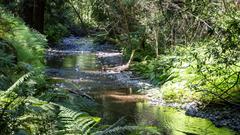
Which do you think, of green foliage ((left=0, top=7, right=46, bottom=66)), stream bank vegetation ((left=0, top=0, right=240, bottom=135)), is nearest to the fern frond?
stream bank vegetation ((left=0, top=0, right=240, bottom=135))

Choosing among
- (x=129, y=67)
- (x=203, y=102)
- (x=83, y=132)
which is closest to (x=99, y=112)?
(x=203, y=102)

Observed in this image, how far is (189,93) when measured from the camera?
30.1 ft

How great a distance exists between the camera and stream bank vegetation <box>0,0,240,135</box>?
11.0 ft

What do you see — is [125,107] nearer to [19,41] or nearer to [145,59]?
[19,41]

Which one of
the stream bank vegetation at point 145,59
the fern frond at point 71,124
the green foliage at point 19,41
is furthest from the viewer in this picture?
the green foliage at point 19,41

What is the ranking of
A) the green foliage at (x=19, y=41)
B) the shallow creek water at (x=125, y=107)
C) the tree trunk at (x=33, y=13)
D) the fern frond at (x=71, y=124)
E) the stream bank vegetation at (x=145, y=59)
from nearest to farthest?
the fern frond at (x=71, y=124) → the stream bank vegetation at (x=145, y=59) → the green foliage at (x=19, y=41) → the shallow creek water at (x=125, y=107) → the tree trunk at (x=33, y=13)

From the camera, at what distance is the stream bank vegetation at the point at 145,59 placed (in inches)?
132

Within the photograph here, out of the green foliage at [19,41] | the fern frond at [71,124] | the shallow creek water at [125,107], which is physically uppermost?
the green foliage at [19,41]

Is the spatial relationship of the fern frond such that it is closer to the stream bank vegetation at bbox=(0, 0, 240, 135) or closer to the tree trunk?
the stream bank vegetation at bbox=(0, 0, 240, 135)

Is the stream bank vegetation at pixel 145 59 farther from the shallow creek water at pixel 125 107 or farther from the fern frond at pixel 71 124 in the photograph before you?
the shallow creek water at pixel 125 107

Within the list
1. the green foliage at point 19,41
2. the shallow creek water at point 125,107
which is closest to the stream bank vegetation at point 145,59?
Result: the green foliage at point 19,41

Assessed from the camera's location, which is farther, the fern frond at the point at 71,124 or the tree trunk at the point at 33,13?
the tree trunk at the point at 33,13

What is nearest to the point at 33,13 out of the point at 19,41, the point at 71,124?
the point at 19,41

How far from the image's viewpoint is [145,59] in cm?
1450
